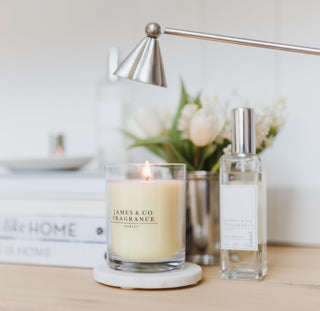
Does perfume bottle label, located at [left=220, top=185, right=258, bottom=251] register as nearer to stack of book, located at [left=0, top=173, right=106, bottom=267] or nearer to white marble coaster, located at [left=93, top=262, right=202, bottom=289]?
white marble coaster, located at [left=93, top=262, right=202, bottom=289]

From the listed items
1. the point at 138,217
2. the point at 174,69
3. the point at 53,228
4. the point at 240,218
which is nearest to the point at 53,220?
the point at 53,228

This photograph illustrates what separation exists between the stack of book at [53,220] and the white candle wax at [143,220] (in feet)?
0.29

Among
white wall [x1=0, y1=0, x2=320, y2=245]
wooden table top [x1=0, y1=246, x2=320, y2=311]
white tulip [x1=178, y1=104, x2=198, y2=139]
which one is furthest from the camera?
white wall [x1=0, y1=0, x2=320, y2=245]

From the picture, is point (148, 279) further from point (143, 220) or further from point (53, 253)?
point (53, 253)

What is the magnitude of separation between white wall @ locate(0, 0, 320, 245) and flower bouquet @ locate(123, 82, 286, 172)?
0.18 meters

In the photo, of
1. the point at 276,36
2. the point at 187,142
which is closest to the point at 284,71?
the point at 276,36

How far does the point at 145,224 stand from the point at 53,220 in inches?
7.4

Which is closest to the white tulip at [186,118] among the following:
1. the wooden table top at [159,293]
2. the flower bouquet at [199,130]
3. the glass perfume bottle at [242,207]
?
the flower bouquet at [199,130]

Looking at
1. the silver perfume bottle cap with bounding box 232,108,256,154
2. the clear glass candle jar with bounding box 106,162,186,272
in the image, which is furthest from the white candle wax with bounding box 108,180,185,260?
the silver perfume bottle cap with bounding box 232,108,256,154

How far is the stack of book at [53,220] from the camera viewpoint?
739 millimetres

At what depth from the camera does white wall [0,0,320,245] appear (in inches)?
37.6

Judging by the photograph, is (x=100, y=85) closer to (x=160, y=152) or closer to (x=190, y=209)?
(x=160, y=152)

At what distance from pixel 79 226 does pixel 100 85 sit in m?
0.43

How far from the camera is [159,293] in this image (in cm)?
59
